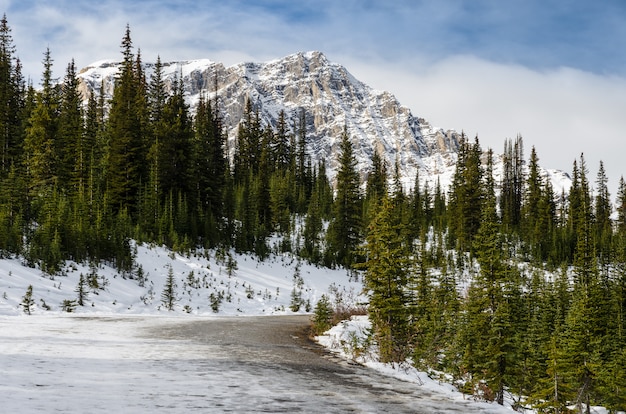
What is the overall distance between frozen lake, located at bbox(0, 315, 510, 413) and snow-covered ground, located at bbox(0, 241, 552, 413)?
1.3 inches

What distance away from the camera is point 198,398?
23.2ft

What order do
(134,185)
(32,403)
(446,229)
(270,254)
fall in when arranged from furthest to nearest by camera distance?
(446,229)
(270,254)
(134,185)
(32,403)

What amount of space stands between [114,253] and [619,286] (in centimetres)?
4245

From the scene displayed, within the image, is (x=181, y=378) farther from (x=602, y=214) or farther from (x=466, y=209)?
(x=602, y=214)

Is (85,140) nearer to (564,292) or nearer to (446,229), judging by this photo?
(564,292)

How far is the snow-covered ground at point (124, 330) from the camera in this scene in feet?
23.0

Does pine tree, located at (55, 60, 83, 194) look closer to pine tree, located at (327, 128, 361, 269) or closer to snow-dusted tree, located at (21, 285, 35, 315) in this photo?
snow-dusted tree, located at (21, 285, 35, 315)

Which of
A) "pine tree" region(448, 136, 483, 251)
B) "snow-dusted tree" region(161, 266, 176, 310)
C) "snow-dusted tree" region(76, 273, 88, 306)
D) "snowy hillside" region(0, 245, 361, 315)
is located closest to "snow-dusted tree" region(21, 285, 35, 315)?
"snowy hillside" region(0, 245, 361, 315)

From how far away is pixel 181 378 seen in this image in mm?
8594

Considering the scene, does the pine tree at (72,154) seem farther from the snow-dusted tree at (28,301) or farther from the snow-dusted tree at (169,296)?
the snow-dusted tree at (28,301)

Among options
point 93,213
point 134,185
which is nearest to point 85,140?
point 134,185

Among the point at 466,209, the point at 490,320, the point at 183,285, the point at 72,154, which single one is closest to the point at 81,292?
the point at 183,285

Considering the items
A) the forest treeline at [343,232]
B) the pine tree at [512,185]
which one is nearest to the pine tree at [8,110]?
the forest treeline at [343,232]

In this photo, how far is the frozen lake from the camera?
6578mm
